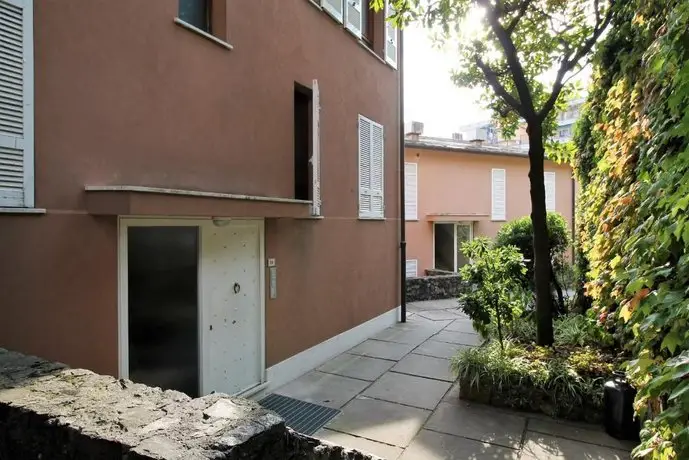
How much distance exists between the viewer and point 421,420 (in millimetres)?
5105

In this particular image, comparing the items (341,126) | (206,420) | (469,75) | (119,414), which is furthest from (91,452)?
(469,75)

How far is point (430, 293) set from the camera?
1381cm

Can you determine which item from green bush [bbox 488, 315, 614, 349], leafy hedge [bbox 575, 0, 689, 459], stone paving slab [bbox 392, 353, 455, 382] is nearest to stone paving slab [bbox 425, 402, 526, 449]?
stone paving slab [bbox 392, 353, 455, 382]

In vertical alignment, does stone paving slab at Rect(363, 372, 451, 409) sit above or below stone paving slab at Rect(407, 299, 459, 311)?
below

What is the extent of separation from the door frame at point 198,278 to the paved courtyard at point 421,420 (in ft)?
4.38

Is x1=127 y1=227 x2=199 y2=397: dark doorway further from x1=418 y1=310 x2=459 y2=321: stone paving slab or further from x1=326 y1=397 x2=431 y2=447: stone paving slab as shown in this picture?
x1=418 y1=310 x2=459 y2=321: stone paving slab

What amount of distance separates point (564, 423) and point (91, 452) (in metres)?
4.93

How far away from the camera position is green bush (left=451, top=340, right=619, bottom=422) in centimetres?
500

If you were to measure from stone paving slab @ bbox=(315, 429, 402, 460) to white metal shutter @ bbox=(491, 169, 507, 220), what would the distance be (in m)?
14.8

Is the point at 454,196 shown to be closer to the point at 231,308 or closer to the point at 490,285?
the point at 490,285

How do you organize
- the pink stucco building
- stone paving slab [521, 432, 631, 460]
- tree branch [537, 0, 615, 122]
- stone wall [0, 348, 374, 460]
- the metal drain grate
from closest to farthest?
stone wall [0, 348, 374, 460], stone paving slab [521, 432, 631, 460], the metal drain grate, tree branch [537, 0, 615, 122], the pink stucco building

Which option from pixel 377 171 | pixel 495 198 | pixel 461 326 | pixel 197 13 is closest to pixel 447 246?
pixel 495 198

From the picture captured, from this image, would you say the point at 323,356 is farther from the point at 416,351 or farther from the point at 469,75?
the point at 469,75

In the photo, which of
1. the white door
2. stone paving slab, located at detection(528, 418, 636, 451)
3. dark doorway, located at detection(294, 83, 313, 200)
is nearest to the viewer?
stone paving slab, located at detection(528, 418, 636, 451)
